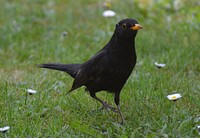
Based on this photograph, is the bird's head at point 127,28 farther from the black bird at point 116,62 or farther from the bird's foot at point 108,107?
the bird's foot at point 108,107

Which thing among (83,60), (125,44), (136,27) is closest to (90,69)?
(125,44)

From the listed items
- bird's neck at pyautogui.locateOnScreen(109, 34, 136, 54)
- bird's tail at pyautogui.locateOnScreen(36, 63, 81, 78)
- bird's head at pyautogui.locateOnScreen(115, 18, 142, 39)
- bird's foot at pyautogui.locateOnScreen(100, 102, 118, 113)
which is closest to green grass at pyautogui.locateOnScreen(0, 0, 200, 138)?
bird's foot at pyautogui.locateOnScreen(100, 102, 118, 113)

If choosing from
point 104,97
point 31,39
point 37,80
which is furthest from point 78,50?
point 104,97

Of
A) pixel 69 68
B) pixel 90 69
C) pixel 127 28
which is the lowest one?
pixel 69 68

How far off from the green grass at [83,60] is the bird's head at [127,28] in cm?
83

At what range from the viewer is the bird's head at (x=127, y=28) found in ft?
15.9

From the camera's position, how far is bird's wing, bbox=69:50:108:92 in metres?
5.11

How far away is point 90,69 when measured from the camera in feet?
17.2

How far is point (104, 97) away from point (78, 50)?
1971mm

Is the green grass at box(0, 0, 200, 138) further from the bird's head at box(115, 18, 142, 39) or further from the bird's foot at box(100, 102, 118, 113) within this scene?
the bird's head at box(115, 18, 142, 39)

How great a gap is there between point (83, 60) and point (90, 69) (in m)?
1.99

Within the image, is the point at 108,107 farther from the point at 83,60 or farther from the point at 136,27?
the point at 83,60

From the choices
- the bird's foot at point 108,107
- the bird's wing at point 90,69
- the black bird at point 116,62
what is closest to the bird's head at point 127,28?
the black bird at point 116,62

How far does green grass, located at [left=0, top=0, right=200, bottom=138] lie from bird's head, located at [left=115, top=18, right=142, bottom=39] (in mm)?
827
